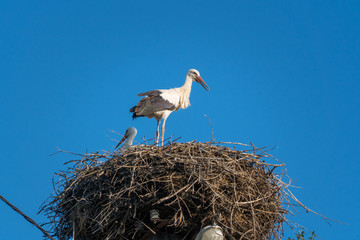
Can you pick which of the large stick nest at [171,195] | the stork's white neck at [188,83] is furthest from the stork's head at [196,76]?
the large stick nest at [171,195]

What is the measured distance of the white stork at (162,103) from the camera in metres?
9.69

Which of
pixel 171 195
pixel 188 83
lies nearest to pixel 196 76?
pixel 188 83

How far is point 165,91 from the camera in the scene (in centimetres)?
1009

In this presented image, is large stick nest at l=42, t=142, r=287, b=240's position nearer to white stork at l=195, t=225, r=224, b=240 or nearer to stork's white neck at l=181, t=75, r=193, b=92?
white stork at l=195, t=225, r=224, b=240

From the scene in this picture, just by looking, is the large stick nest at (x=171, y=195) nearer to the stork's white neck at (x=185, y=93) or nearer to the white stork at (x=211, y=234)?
the white stork at (x=211, y=234)

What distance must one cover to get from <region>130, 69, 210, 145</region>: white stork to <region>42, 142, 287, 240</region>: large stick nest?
3.07m

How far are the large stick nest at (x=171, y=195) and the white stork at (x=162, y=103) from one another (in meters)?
3.07

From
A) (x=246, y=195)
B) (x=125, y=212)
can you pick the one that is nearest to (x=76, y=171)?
(x=125, y=212)

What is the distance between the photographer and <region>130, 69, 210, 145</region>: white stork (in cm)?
969

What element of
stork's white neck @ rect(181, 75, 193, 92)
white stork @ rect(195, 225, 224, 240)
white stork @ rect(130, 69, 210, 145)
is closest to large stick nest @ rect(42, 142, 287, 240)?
white stork @ rect(195, 225, 224, 240)

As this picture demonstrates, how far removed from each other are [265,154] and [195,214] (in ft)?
4.55

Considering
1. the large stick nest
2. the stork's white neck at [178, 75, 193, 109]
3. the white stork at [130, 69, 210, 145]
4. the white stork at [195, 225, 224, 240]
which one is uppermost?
the stork's white neck at [178, 75, 193, 109]

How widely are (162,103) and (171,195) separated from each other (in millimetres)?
4203

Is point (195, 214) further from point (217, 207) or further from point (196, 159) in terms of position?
point (196, 159)
